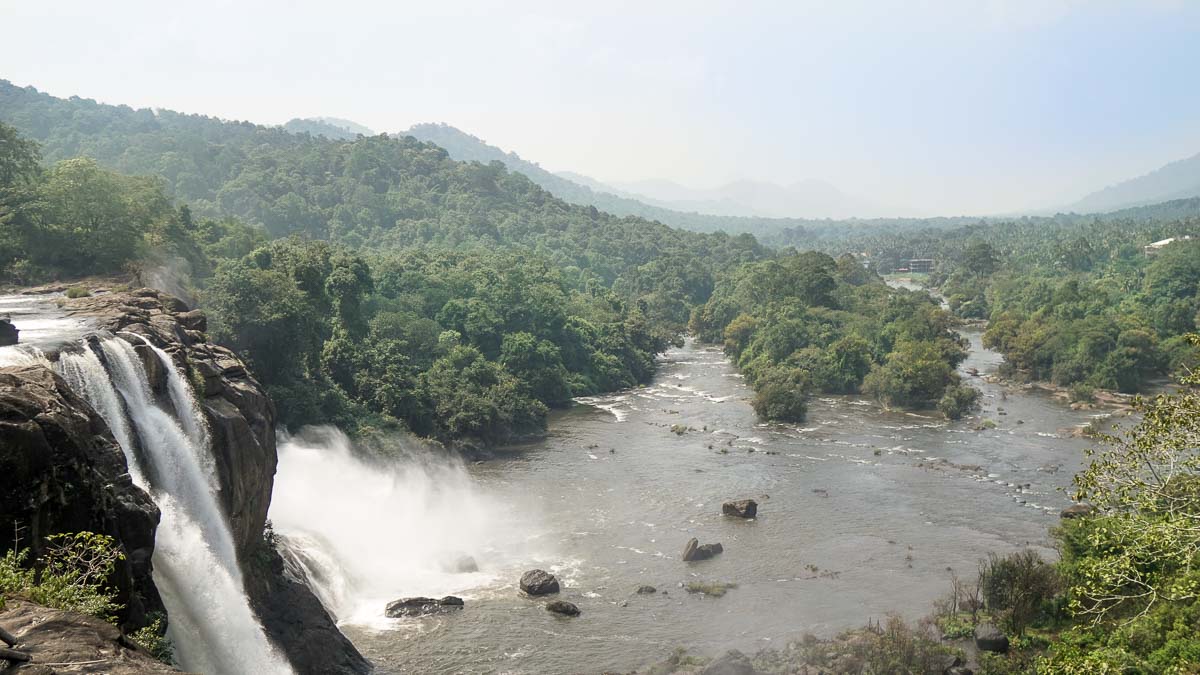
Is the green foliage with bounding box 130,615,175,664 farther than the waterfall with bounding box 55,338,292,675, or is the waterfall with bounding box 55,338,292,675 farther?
the waterfall with bounding box 55,338,292,675

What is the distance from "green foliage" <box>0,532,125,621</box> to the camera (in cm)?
1068

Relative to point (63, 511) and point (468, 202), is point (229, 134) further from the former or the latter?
point (63, 511)

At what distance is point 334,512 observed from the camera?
103 feet

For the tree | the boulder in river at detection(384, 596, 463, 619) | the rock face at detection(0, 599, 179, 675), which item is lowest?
the boulder in river at detection(384, 596, 463, 619)

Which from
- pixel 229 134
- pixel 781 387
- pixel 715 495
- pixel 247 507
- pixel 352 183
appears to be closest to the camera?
pixel 247 507

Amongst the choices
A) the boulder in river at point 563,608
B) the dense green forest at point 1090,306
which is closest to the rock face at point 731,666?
the boulder in river at point 563,608

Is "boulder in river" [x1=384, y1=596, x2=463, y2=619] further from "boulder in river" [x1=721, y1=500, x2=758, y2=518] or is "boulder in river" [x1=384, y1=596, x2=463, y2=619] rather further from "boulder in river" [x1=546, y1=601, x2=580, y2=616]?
"boulder in river" [x1=721, y1=500, x2=758, y2=518]

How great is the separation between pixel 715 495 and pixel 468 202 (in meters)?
95.0

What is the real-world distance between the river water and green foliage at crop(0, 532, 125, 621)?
1120cm

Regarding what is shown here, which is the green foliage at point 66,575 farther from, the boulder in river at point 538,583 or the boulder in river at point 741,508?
the boulder in river at point 741,508

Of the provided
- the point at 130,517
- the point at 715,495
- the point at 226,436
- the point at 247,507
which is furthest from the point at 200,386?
the point at 715,495

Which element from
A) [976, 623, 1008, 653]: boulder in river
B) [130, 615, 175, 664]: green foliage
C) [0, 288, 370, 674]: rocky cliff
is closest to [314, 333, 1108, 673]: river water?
[976, 623, 1008, 653]: boulder in river

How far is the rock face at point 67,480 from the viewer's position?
12.3m

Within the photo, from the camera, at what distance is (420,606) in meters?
25.8
